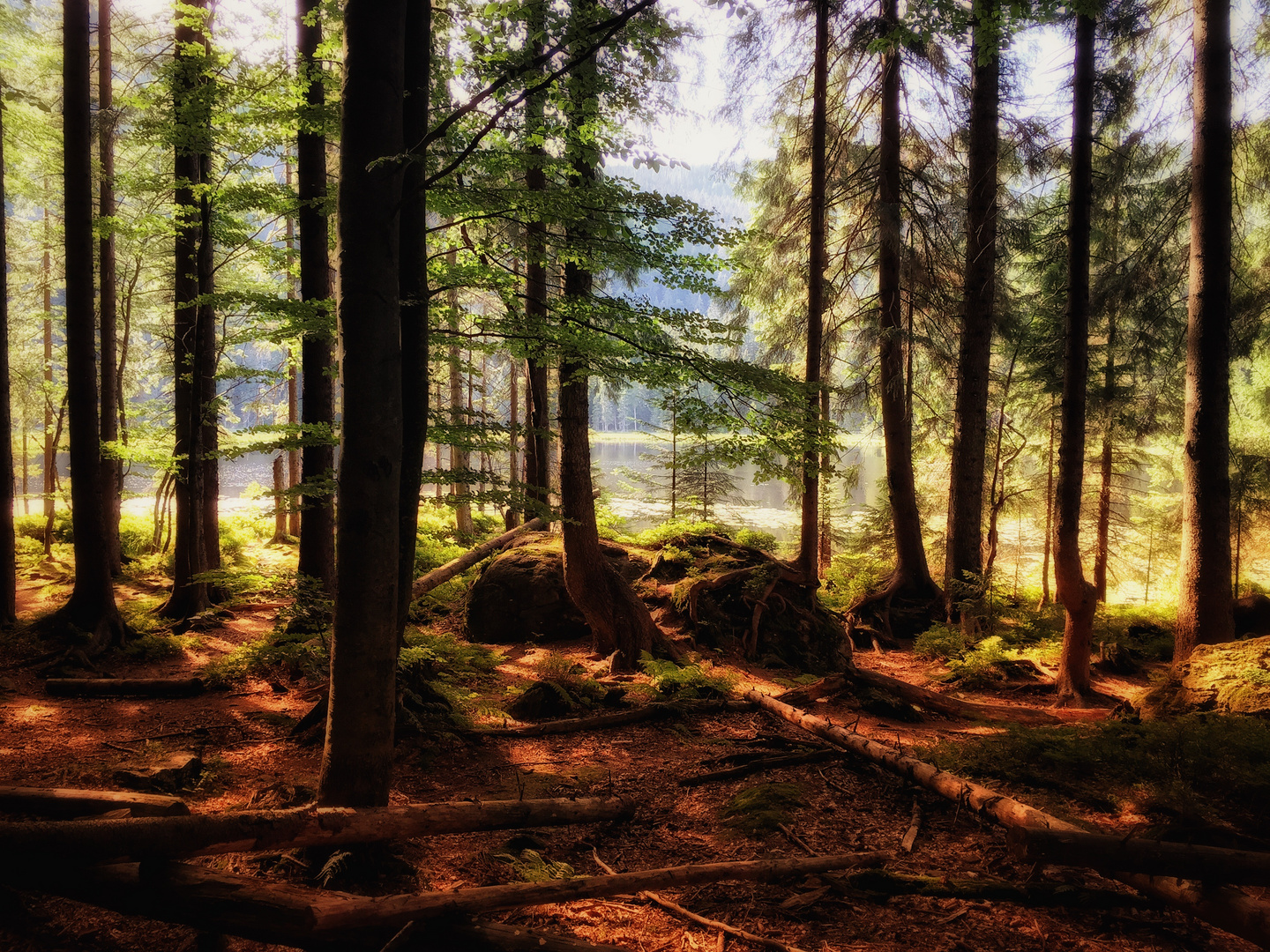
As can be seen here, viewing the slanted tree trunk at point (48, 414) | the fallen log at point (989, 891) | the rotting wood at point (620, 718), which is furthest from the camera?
the slanted tree trunk at point (48, 414)

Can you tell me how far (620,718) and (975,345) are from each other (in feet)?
30.9

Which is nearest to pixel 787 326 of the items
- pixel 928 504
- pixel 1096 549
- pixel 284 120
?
pixel 928 504

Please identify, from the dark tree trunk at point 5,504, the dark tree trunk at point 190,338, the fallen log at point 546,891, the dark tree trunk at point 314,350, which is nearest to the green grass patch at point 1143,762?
the fallen log at point 546,891

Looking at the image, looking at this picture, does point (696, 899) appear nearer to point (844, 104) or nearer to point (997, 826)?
point (997, 826)

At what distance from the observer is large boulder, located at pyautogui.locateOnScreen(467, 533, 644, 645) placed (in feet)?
33.4

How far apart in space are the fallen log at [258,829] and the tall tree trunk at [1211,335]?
772cm

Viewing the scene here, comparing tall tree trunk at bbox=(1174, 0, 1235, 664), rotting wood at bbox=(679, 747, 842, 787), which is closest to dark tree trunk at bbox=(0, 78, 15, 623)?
rotting wood at bbox=(679, 747, 842, 787)

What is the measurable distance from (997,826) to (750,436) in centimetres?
353

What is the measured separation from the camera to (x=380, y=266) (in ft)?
11.7

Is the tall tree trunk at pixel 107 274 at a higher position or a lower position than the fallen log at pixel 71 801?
higher

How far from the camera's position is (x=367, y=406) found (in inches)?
139

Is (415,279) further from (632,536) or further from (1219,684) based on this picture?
(632,536)

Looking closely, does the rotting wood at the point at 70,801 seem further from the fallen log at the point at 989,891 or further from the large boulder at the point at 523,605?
the large boulder at the point at 523,605

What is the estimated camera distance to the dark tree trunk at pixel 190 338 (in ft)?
26.2
